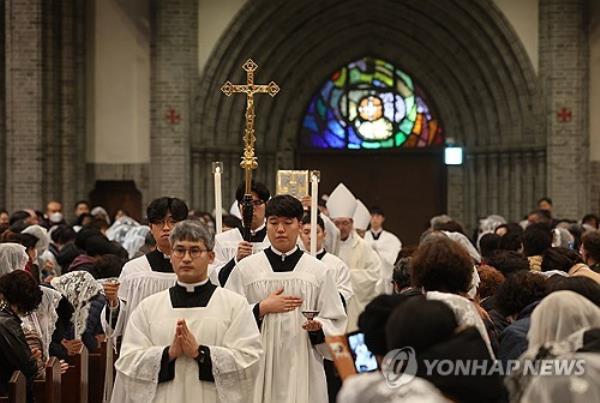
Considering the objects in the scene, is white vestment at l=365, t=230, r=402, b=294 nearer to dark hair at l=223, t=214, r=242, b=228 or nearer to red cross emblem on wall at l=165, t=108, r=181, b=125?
dark hair at l=223, t=214, r=242, b=228

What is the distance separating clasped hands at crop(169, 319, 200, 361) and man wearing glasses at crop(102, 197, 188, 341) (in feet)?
5.28

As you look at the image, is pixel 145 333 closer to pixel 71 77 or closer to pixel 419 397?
pixel 419 397

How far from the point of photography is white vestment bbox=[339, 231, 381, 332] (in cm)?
1393

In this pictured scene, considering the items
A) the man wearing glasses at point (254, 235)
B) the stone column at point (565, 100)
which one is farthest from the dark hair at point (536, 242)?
the stone column at point (565, 100)

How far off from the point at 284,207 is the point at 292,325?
0.71 meters

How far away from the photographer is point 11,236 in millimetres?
11859

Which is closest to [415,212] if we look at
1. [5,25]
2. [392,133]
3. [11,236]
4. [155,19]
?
[392,133]

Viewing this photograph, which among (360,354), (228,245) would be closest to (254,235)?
(228,245)

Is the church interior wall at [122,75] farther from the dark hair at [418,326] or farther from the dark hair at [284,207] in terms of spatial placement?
the dark hair at [418,326]

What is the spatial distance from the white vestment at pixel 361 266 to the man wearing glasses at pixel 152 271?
562cm

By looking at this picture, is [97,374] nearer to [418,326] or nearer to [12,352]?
[12,352]

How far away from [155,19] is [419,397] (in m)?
19.6

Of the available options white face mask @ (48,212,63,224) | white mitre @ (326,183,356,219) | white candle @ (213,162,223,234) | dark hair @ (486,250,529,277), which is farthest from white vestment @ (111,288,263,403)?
white face mask @ (48,212,63,224)

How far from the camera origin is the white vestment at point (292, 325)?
7.95 metres
